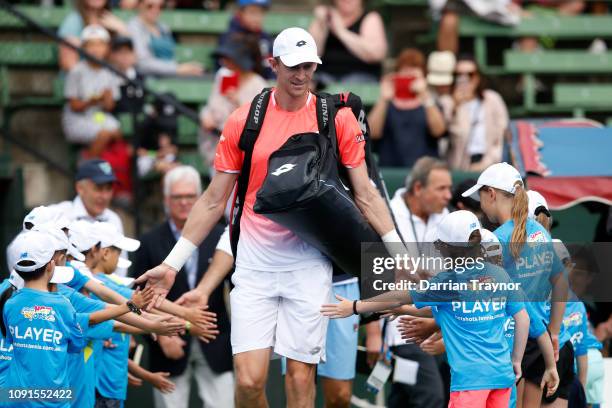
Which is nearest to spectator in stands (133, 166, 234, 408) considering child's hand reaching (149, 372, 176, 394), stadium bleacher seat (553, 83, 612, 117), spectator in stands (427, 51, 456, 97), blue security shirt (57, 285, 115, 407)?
child's hand reaching (149, 372, 176, 394)

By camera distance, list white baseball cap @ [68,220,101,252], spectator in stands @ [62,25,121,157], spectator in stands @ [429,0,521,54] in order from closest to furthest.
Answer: white baseball cap @ [68,220,101,252] < spectator in stands @ [62,25,121,157] < spectator in stands @ [429,0,521,54]

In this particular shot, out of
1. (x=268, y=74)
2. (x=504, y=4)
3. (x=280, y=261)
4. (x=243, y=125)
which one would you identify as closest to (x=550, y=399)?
(x=280, y=261)

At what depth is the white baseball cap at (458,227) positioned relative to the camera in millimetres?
7391

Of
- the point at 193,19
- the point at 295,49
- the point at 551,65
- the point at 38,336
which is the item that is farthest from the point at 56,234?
the point at 551,65

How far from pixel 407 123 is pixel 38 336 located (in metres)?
5.58

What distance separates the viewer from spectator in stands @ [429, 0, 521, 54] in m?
13.8

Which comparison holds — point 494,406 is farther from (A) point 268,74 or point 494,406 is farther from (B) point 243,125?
(A) point 268,74

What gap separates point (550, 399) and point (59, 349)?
313cm

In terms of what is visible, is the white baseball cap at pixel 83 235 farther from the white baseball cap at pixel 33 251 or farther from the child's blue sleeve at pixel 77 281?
the white baseball cap at pixel 33 251

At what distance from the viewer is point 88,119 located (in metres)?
12.2

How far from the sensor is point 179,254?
7.79 meters

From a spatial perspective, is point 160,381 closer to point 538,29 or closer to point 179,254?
point 179,254

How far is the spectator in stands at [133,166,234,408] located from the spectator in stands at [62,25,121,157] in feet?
7.64

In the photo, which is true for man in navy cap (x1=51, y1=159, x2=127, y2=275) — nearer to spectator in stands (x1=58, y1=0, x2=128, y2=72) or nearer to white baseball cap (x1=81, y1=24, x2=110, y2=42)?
white baseball cap (x1=81, y1=24, x2=110, y2=42)
